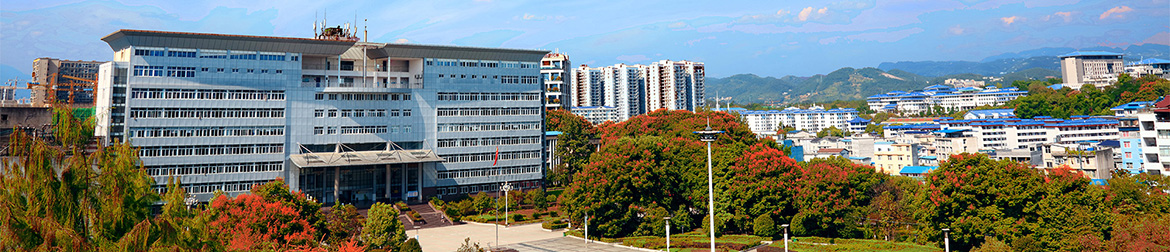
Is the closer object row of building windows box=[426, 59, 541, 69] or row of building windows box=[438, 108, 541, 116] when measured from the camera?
Answer: row of building windows box=[426, 59, 541, 69]

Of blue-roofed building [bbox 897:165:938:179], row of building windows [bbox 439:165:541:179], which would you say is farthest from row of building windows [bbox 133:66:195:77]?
blue-roofed building [bbox 897:165:938:179]

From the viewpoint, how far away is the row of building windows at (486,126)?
241 ft

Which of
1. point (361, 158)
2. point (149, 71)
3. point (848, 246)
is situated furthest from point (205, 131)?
point (848, 246)

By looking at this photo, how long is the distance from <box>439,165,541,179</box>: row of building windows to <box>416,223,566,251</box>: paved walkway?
13190 millimetres

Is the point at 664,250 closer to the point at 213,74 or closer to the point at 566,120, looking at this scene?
the point at 213,74

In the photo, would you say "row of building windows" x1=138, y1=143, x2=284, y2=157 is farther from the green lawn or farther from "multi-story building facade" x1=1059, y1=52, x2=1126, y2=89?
"multi-story building facade" x1=1059, y1=52, x2=1126, y2=89

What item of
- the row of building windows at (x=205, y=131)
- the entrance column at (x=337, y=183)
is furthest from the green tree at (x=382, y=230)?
the row of building windows at (x=205, y=131)

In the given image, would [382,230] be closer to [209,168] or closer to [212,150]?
[209,168]

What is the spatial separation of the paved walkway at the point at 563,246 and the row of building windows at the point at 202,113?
3045 centimetres

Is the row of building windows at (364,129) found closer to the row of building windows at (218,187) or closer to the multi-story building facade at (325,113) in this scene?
the multi-story building facade at (325,113)

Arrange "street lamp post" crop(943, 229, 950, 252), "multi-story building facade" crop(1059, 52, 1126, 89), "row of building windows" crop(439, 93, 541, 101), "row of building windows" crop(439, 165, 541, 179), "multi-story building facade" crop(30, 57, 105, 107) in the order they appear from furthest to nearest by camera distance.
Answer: "multi-story building facade" crop(1059, 52, 1126, 89), "multi-story building facade" crop(30, 57, 105, 107), "row of building windows" crop(439, 93, 541, 101), "row of building windows" crop(439, 165, 541, 179), "street lamp post" crop(943, 229, 950, 252)

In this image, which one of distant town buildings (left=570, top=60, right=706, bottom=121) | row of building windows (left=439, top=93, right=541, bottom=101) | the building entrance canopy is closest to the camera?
the building entrance canopy

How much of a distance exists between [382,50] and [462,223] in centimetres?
2073

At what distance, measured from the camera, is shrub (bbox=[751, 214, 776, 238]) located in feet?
164
